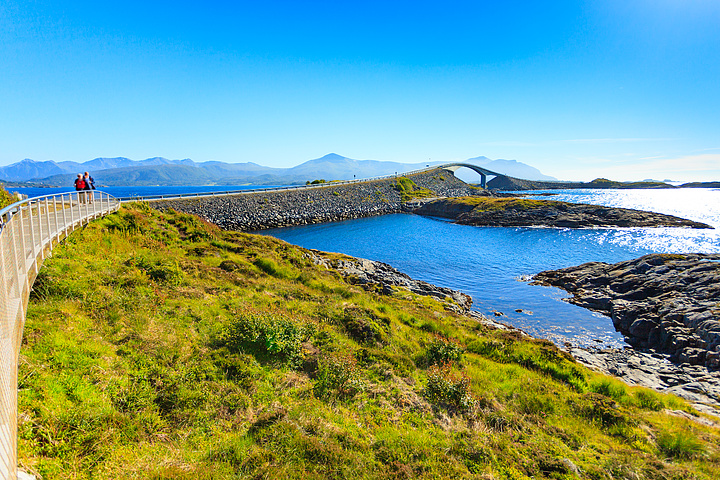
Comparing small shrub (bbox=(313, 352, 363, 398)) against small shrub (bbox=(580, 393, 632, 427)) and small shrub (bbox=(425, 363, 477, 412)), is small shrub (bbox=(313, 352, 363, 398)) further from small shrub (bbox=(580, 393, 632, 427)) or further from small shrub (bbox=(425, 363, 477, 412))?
small shrub (bbox=(580, 393, 632, 427))

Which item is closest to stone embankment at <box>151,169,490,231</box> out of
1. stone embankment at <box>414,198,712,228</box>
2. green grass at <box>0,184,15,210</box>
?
stone embankment at <box>414,198,712,228</box>

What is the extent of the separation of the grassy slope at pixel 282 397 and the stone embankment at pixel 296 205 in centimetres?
4455

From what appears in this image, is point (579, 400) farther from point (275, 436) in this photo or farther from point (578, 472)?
point (275, 436)

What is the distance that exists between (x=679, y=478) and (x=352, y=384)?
26.3 ft

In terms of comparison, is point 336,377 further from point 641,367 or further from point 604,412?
point 641,367

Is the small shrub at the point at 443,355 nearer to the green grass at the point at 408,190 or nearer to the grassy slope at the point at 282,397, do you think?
the grassy slope at the point at 282,397

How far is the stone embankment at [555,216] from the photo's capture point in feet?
253

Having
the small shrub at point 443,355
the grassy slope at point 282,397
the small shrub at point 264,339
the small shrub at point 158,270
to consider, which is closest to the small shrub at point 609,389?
the grassy slope at point 282,397

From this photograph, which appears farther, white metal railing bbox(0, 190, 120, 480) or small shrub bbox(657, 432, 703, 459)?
small shrub bbox(657, 432, 703, 459)

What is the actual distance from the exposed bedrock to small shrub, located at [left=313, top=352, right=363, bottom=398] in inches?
803

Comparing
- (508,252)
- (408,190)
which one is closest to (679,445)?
(508,252)

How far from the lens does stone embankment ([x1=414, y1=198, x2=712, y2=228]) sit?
7725 cm

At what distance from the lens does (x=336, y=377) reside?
946 cm

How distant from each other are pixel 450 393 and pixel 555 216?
84703mm
